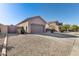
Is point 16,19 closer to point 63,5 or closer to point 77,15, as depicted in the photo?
point 63,5

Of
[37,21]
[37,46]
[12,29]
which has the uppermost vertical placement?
[37,21]

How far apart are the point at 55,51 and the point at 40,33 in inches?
12.8

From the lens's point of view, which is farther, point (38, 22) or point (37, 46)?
point (38, 22)

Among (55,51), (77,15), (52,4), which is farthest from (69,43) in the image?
(52,4)

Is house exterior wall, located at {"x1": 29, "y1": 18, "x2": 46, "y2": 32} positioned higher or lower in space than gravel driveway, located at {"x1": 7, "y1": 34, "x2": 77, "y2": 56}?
higher

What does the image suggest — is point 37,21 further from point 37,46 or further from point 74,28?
point 74,28

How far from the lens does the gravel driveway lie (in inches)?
104

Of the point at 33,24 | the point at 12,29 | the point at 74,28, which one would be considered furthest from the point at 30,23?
the point at 74,28

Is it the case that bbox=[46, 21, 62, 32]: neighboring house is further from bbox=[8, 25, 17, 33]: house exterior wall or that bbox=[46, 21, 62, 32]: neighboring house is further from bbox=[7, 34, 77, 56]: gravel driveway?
bbox=[8, 25, 17, 33]: house exterior wall

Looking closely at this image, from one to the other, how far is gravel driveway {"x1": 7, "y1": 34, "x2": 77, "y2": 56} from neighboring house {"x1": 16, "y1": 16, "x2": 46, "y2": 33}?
83 millimetres

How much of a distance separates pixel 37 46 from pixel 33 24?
322 mm

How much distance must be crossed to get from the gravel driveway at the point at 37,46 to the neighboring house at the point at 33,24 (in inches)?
3.3

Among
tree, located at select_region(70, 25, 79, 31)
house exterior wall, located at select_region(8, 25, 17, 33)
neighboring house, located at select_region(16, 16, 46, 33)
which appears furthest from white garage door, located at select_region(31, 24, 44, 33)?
tree, located at select_region(70, 25, 79, 31)

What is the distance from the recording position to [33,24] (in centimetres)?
278
